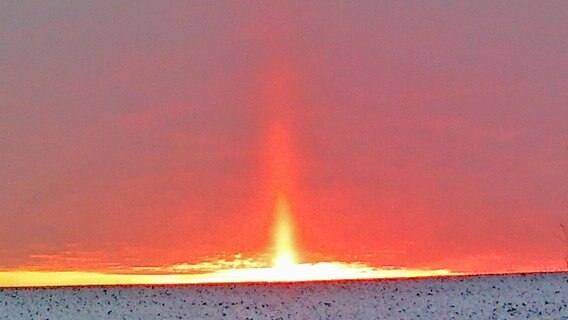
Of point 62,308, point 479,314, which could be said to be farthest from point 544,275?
point 62,308

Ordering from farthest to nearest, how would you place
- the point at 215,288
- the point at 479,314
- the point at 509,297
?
the point at 215,288 → the point at 509,297 → the point at 479,314

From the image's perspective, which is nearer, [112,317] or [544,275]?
[112,317]

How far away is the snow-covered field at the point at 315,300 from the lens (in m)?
11.3

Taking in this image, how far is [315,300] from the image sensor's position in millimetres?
12164

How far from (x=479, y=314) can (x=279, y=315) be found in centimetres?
213

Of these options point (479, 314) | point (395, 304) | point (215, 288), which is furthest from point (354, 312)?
point (215, 288)

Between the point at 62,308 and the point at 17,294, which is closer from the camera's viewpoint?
the point at 62,308

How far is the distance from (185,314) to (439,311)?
279cm

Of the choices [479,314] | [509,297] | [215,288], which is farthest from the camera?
[215,288]

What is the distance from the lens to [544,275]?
1280cm

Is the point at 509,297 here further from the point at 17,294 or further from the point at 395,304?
the point at 17,294

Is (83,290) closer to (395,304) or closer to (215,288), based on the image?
(215,288)

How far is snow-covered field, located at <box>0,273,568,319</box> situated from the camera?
11320 millimetres

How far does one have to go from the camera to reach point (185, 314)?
11664 millimetres
